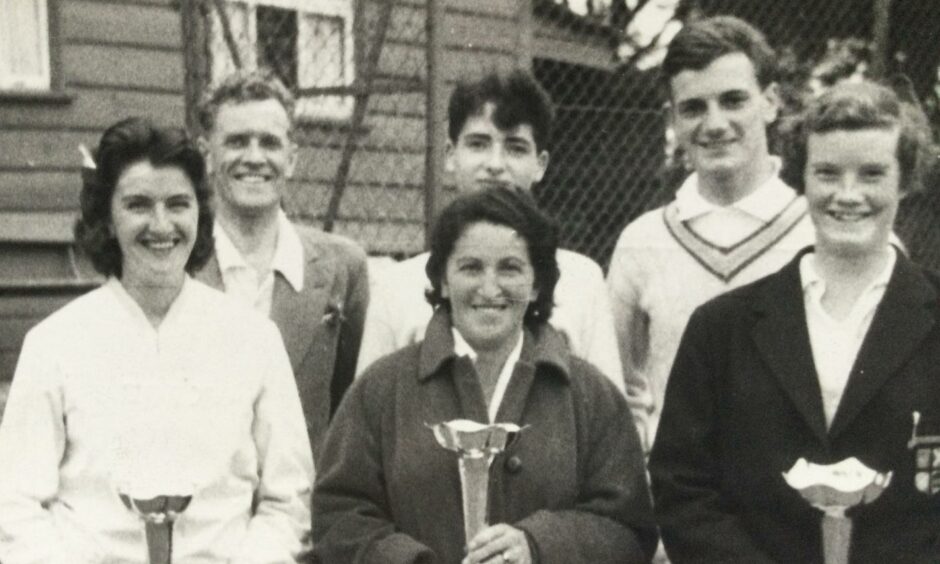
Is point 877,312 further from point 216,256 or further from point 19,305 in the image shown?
point 19,305

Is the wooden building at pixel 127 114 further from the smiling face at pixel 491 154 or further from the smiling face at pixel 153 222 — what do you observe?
the smiling face at pixel 153 222

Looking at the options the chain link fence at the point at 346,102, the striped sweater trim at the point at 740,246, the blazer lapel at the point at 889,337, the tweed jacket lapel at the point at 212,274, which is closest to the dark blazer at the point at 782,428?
the blazer lapel at the point at 889,337

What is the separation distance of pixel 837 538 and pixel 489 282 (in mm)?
922

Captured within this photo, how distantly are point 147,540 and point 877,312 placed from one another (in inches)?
63.1

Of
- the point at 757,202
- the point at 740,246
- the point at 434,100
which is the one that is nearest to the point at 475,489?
the point at 740,246

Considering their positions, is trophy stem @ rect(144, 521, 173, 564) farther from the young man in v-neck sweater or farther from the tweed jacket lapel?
the young man in v-neck sweater

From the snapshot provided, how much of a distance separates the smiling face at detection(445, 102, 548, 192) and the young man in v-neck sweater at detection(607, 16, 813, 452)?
1.15 ft

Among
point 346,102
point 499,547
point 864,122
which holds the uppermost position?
point 346,102

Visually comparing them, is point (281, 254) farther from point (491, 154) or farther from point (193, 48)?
point (193, 48)

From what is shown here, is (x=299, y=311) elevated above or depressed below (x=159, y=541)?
above

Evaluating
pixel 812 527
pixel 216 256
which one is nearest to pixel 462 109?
pixel 216 256

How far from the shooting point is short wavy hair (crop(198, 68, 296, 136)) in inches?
173

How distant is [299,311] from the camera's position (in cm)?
437

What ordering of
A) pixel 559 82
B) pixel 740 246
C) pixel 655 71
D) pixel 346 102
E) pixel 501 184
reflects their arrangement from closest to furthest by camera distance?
pixel 501 184 → pixel 740 246 → pixel 346 102 → pixel 559 82 → pixel 655 71
